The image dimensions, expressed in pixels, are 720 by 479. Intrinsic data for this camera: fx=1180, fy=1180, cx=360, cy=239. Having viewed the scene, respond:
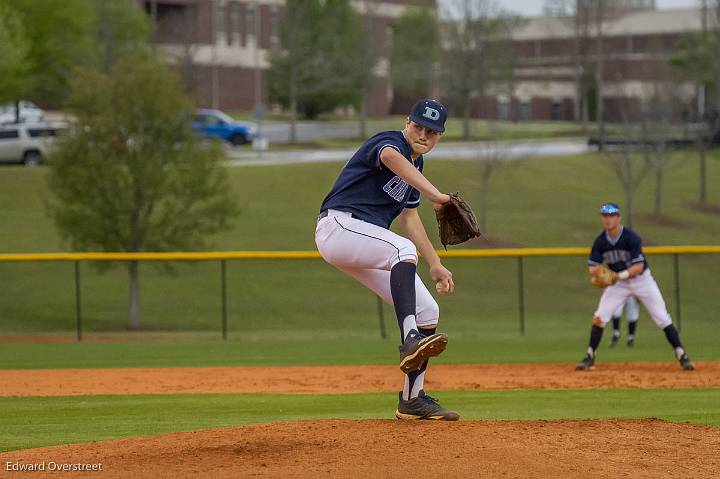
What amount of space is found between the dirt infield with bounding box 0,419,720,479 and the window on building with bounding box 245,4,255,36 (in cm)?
6265

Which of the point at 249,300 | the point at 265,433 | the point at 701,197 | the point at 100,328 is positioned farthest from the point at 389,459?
the point at 701,197

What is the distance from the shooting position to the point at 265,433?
7176 mm

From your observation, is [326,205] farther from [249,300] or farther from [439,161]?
[439,161]

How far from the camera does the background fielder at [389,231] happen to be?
7008 mm

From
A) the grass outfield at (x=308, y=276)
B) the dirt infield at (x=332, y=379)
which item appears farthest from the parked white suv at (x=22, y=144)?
the dirt infield at (x=332, y=379)

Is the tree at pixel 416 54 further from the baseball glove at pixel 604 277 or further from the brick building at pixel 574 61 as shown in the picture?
the baseball glove at pixel 604 277

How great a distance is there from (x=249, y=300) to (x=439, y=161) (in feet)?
66.7

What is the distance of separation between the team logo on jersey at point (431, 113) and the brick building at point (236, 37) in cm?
5211

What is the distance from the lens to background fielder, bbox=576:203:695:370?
527 inches

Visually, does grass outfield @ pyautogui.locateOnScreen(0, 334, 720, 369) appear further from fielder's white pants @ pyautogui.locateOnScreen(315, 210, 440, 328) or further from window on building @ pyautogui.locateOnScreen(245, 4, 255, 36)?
window on building @ pyautogui.locateOnScreen(245, 4, 255, 36)

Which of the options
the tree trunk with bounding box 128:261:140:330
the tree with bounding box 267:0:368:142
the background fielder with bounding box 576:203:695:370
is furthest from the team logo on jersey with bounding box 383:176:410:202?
the tree with bounding box 267:0:368:142

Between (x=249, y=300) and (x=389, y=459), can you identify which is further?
(x=249, y=300)

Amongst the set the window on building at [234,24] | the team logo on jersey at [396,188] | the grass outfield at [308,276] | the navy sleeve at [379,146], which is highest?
the window on building at [234,24]

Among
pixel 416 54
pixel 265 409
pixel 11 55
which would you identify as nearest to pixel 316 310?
pixel 11 55
